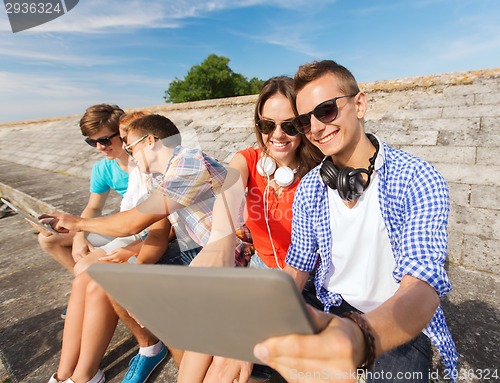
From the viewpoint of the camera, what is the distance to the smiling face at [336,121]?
5.07 ft

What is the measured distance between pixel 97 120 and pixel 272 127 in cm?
210

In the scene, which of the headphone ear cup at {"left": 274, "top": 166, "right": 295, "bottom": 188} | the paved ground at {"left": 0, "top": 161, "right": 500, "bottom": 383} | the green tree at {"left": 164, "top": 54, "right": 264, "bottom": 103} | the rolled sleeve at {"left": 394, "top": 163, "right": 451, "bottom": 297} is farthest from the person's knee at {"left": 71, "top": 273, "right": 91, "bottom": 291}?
the green tree at {"left": 164, "top": 54, "right": 264, "bottom": 103}

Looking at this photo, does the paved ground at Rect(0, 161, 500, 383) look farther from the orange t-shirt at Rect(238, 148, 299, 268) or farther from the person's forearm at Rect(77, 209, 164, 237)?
the orange t-shirt at Rect(238, 148, 299, 268)

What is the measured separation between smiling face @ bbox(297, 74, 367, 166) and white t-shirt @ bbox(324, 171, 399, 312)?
24 centimetres

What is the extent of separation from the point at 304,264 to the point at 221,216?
2.01 feet

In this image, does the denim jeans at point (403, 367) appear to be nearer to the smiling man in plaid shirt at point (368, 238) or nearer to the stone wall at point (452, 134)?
the smiling man in plaid shirt at point (368, 238)

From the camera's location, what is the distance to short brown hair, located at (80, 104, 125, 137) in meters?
3.01

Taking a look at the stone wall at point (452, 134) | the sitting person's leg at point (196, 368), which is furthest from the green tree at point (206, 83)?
the sitting person's leg at point (196, 368)

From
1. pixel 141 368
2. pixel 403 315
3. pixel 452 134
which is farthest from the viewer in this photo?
pixel 452 134

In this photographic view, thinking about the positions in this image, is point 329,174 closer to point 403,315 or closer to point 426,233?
point 426,233

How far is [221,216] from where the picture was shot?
1820mm

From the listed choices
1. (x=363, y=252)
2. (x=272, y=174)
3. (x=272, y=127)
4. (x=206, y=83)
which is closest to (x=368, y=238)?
(x=363, y=252)

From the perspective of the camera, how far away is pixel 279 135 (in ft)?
6.63

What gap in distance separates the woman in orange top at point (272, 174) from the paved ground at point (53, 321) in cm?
113
